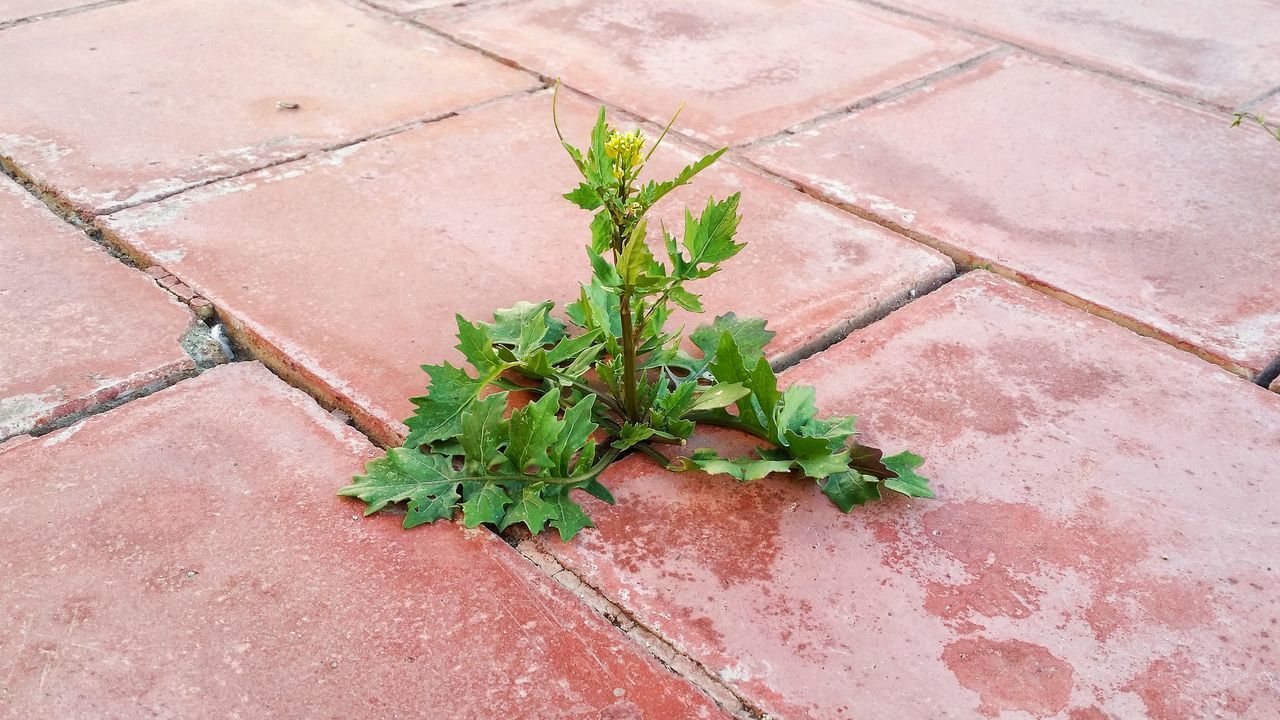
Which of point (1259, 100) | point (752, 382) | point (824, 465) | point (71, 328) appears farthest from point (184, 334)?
point (1259, 100)

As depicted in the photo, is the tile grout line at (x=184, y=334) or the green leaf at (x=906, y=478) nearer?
the green leaf at (x=906, y=478)

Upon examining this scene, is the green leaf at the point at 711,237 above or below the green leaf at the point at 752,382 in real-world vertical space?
above

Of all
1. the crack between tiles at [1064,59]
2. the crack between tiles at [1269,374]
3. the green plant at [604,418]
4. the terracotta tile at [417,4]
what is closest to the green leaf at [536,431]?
the green plant at [604,418]

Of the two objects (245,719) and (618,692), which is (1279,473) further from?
(245,719)

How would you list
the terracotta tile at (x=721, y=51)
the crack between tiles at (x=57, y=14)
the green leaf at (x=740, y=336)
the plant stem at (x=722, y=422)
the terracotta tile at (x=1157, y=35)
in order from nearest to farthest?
the plant stem at (x=722, y=422) → the green leaf at (x=740, y=336) → the terracotta tile at (x=721, y=51) → the terracotta tile at (x=1157, y=35) → the crack between tiles at (x=57, y=14)

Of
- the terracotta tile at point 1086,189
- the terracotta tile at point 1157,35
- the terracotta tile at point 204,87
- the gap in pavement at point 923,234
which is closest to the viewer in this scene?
the gap in pavement at point 923,234

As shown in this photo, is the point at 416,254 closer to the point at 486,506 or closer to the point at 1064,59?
the point at 486,506

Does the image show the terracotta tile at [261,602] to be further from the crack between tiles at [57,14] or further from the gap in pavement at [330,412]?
the crack between tiles at [57,14]
